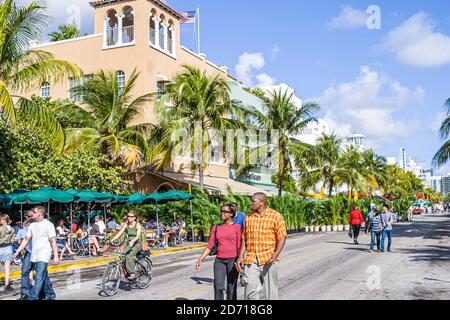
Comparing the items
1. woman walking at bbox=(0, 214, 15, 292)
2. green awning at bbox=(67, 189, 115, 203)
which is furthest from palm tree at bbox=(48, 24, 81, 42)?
woman walking at bbox=(0, 214, 15, 292)

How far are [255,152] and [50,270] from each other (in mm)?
20586

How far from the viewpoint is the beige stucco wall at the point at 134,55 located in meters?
29.6

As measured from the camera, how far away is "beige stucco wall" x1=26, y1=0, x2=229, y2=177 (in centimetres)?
2962

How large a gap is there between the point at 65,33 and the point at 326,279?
47428mm

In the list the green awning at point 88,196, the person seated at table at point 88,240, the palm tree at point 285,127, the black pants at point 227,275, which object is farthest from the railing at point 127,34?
the black pants at point 227,275

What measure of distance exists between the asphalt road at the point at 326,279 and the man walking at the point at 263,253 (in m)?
2.82

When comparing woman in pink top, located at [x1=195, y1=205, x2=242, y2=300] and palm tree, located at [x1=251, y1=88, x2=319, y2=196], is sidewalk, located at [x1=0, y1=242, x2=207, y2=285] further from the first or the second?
palm tree, located at [x1=251, y1=88, x2=319, y2=196]

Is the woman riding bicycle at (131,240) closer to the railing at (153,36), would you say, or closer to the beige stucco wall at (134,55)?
the beige stucco wall at (134,55)

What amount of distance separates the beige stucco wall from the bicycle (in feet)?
64.2

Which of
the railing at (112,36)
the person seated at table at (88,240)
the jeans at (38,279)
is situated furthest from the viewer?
the railing at (112,36)

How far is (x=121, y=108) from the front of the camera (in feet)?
90.8

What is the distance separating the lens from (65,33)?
52250mm
